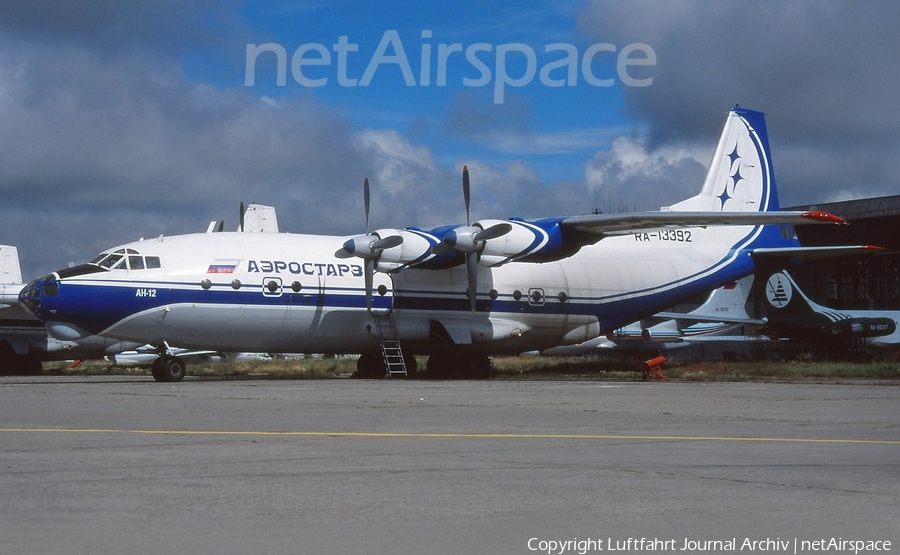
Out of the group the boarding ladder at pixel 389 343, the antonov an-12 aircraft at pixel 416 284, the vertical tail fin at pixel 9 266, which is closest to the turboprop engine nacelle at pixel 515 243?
the antonov an-12 aircraft at pixel 416 284

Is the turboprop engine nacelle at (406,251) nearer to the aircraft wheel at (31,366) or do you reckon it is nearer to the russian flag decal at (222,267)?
the russian flag decal at (222,267)

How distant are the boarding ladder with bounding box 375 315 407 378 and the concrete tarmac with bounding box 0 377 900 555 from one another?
582 inches

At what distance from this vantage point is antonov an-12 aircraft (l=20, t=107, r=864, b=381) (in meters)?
27.1

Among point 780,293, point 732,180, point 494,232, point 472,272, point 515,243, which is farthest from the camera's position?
point 780,293

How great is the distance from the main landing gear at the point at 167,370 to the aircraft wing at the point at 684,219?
11738 mm

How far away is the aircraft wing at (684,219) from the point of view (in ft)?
92.6

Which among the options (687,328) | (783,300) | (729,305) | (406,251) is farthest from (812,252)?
(687,328)

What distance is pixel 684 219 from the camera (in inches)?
1133

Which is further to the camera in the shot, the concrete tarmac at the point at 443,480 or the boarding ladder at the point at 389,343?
the boarding ladder at the point at 389,343

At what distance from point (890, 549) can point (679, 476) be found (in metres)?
2.92

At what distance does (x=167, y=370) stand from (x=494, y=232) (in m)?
9.85

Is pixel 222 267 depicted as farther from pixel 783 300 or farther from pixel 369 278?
pixel 783 300

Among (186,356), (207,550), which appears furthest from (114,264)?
(186,356)

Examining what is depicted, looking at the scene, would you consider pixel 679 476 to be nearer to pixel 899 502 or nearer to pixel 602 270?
pixel 899 502
